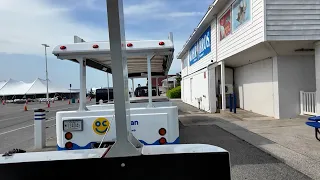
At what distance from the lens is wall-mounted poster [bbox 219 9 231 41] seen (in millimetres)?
14750

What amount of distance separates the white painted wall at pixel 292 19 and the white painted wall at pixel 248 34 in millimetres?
326

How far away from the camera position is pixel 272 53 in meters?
12.2

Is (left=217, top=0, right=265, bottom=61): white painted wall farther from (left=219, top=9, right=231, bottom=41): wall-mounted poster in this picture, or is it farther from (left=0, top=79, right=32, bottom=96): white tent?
(left=0, top=79, right=32, bottom=96): white tent

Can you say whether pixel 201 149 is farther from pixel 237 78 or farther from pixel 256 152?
pixel 237 78

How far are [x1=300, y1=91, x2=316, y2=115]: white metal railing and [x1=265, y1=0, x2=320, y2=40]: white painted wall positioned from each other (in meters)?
2.50

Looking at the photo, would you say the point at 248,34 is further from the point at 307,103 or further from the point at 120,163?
the point at 120,163

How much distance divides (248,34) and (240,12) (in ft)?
5.33

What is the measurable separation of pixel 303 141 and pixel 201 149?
6757 millimetres

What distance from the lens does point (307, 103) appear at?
11820mm

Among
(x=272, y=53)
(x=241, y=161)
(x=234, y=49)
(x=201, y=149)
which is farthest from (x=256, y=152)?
(x=234, y=49)

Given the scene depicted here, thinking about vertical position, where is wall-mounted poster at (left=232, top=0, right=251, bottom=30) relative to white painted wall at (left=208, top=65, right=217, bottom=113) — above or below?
above

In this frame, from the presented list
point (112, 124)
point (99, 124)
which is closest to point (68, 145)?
point (99, 124)

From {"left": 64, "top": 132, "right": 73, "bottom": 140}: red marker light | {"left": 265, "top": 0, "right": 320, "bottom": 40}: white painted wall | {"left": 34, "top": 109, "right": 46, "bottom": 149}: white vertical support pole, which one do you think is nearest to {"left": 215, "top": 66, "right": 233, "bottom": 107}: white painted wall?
{"left": 265, "top": 0, "right": 320, "bottom": 40}: white painted wall

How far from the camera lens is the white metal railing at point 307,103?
11473 mm
